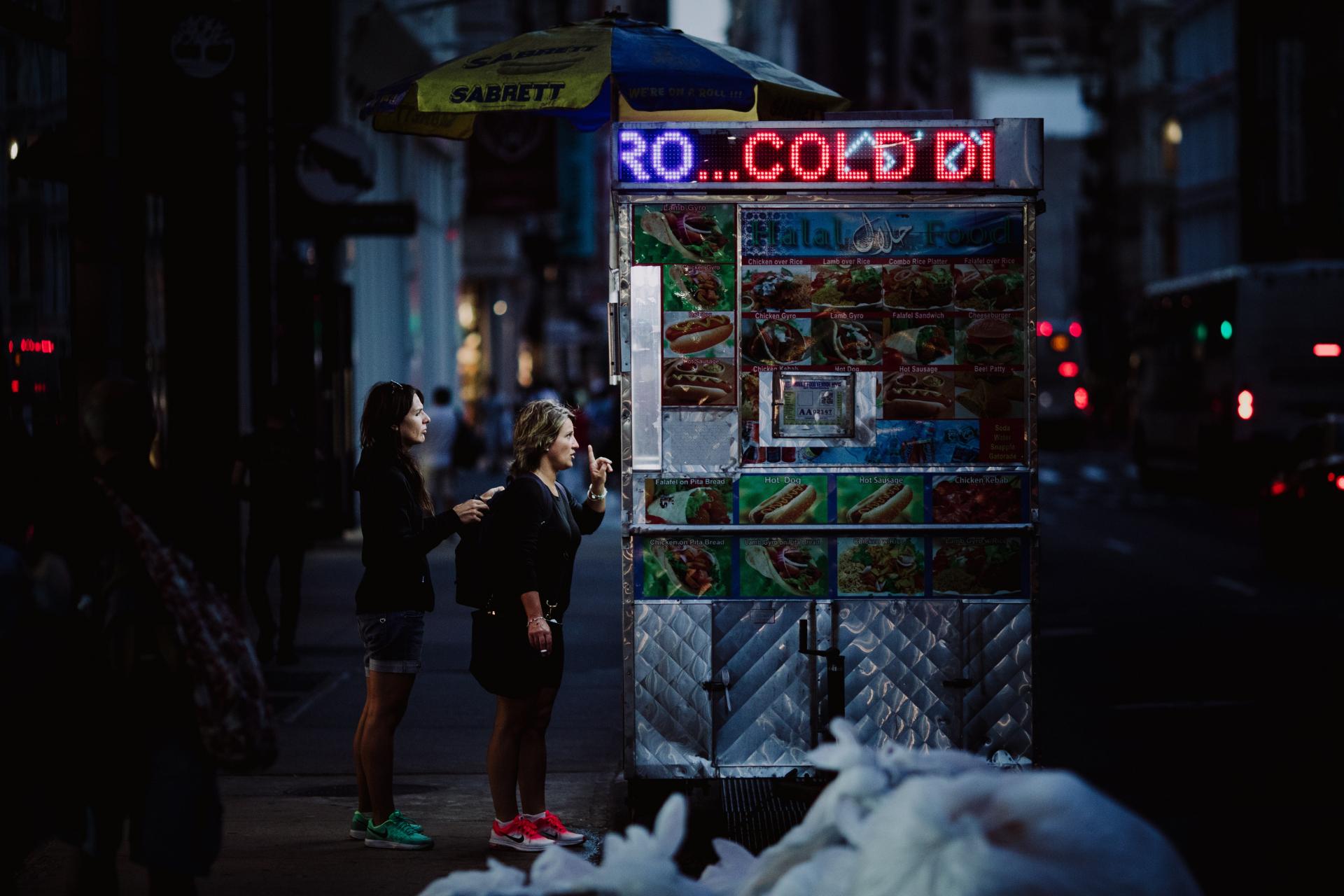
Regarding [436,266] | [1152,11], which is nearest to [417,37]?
[436,266]

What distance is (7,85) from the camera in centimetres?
1215

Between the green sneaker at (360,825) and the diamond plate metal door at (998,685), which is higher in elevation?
the diamond plate metal door at (998,685)

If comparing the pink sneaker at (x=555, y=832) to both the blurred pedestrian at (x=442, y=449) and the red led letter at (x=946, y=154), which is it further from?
the blurred pedestrian at (x=442, y=449)

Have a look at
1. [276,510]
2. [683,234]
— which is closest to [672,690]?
[683,234]

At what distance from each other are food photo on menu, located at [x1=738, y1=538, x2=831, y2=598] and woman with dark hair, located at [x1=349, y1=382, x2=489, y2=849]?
1154 mm

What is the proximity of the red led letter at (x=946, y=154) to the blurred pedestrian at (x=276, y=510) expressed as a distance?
6719 mm

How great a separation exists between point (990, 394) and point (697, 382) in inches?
49.4

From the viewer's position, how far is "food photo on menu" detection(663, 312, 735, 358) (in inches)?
305

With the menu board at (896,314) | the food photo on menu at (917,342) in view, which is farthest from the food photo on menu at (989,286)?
the food photo on menu at (917,342)

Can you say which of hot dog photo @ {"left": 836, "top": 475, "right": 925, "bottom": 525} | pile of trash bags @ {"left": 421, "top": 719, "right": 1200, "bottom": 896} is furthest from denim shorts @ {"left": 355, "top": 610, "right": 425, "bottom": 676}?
pile of trash bags @ {"left": 421, "top": 719, "right": 1200, "bottom": 896}

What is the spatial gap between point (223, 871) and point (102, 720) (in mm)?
2319

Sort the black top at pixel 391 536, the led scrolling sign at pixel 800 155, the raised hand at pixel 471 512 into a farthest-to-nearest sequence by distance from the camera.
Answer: the led scrolling sign at pixel 800 155
the black top at pixel 391 536
the raised hand at pixel 471 512

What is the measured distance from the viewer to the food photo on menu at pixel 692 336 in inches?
305

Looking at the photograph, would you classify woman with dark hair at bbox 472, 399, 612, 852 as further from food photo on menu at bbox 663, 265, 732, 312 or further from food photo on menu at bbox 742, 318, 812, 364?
food photo on menu at bbox 742, 318, 812, 364
